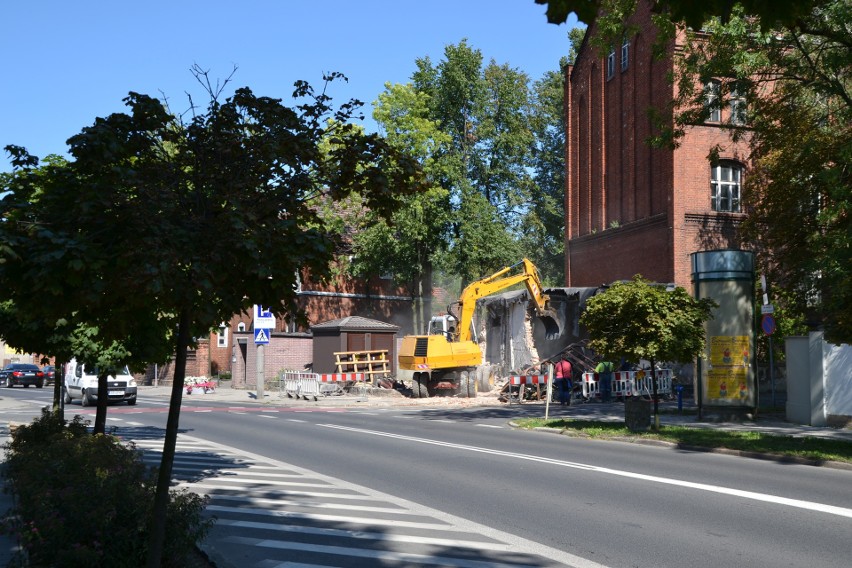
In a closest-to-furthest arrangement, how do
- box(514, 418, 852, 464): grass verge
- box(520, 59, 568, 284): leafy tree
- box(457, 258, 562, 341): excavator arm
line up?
box(514, 418, 852, 464): grass verge → box(457, 258, 562, 341): excavator arm → box(520, 59, 568, 284): leafy tree

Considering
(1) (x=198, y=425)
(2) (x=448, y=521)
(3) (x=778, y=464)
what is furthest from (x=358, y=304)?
(2) (x=448, y=521)

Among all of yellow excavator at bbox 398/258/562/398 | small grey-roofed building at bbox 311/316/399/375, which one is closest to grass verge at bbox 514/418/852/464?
yellow excavator at bbox 398/258/562/398

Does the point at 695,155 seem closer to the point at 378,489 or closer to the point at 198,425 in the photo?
the point at 198,425

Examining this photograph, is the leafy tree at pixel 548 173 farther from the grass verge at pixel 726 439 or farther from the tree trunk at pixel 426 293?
the grass verge at pixel 726 439

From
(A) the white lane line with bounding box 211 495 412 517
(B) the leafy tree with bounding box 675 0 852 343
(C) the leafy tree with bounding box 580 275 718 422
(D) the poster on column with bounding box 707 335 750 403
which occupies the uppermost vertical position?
(B) the leafy tree with bounding box 675 0 852 343

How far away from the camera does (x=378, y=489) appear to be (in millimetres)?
11328

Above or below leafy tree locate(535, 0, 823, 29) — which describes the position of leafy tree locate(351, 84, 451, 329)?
above

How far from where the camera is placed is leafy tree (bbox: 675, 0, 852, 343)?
16.5 m

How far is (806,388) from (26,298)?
1964 centimetres

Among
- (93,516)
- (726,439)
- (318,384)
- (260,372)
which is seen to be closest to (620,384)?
(318,384)

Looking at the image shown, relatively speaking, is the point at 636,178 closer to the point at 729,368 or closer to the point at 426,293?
the point at 729,368

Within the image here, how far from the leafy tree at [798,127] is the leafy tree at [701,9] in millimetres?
10240

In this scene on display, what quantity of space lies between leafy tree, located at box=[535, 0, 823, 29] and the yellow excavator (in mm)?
28748

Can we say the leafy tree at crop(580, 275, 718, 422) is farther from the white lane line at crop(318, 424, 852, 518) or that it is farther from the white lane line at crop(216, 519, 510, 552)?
the white lane line at crop(216, 519, 510, 552)
